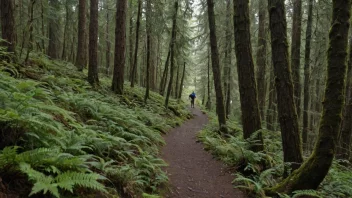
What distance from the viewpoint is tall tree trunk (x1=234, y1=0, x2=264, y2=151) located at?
23.9 feet

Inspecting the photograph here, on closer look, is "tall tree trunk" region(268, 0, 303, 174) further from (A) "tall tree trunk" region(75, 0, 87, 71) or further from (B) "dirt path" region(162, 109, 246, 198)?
(A) "tall tree trunk" region(75, 0, 87, 71)

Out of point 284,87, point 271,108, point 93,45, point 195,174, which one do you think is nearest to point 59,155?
point 195,174

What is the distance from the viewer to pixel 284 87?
5.62m

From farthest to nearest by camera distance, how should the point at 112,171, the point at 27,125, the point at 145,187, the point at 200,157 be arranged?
1. the point at 200,157
2. the point at 145,187
3. the point at 112,171
4. the point at 27,125

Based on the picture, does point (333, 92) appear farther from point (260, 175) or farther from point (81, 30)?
point (81, 30)

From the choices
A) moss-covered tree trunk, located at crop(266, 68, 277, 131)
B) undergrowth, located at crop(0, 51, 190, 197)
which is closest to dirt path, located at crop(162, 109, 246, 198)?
undergrowth, located at crop(0, 51, 190, 197)

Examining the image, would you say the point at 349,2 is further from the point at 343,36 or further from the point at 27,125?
the point at 27,125

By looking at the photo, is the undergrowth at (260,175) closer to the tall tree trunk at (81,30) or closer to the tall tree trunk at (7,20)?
the tall tree trunk at (7,20)

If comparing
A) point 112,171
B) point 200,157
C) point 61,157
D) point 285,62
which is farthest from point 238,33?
point 61,157

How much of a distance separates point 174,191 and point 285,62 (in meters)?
3.85

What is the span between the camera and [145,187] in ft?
15.2

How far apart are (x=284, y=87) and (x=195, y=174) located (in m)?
3.17

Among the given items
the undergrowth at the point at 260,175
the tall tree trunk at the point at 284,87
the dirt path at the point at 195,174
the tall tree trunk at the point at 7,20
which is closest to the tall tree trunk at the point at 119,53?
the dirt path at the point at 195,174

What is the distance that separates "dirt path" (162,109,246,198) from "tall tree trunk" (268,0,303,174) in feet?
5.19
